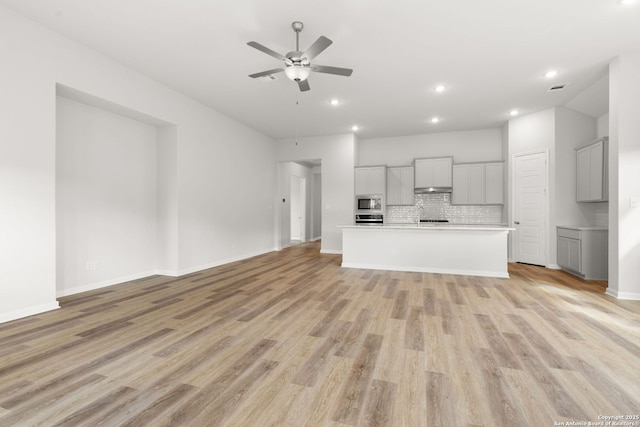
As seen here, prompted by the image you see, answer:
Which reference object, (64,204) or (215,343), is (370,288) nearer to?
(215,343)

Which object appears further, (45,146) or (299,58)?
(45,146)

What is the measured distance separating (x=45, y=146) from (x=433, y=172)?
724 centimetres

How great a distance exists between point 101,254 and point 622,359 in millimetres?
5934

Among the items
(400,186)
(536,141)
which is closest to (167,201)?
(400,186)

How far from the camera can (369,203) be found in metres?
7.75

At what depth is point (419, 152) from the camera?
7.90 meters

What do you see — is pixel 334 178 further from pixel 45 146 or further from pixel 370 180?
pixel 45 146

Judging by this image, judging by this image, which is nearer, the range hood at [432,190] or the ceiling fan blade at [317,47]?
the ceiling fan blade at [317,47]

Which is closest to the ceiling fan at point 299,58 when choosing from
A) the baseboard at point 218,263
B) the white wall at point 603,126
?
the baseboard at point 218,263

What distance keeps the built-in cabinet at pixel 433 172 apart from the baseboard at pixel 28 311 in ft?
23.5

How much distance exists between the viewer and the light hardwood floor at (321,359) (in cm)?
164

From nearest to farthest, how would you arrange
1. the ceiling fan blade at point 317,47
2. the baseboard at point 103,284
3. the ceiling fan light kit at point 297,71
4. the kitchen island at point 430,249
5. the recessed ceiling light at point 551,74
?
the ceiling fan blade at point 317,47, the ceiling fan light kit at point 297,71, the baseboard at point 103,284, the recessed ceiling light at point 551,74, the kitchen island at point 430,249

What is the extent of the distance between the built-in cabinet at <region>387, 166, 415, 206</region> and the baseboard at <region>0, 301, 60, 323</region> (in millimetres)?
6725

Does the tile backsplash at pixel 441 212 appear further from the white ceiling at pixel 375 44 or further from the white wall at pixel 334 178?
the white ceiling at pixel 375 44
